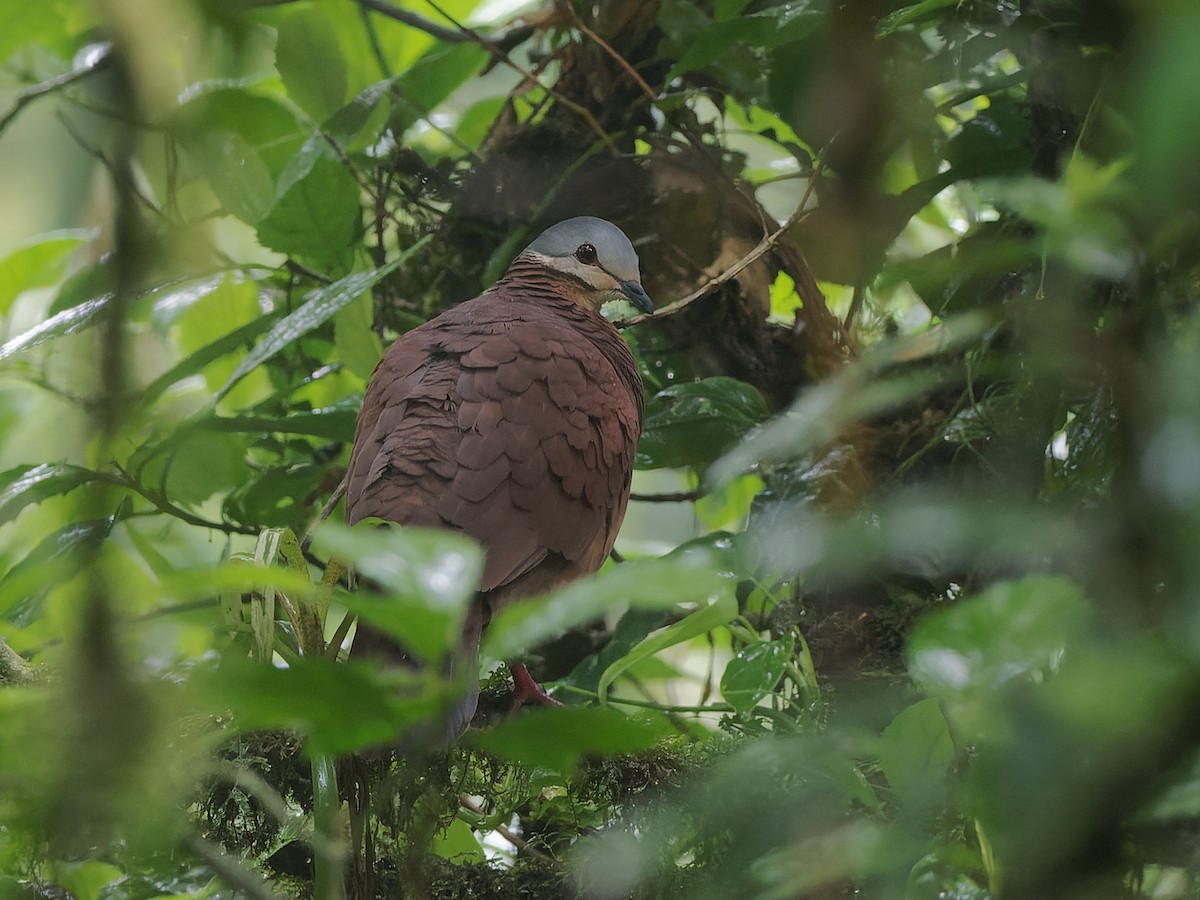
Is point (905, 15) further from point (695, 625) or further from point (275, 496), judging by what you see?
point (275, 496)

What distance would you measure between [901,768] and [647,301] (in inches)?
58.1

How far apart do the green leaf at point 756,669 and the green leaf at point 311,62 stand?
1476 millimetres

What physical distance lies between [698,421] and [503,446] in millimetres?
438

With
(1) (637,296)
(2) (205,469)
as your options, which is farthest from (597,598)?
(2) (205,469)

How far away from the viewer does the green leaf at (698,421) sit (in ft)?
6.54

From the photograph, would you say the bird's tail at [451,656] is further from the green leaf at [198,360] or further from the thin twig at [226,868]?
the green leaf at [198,360]

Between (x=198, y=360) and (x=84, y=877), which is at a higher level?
(x=198, y=360)

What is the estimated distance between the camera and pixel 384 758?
140 cm

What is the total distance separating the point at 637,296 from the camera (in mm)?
2307

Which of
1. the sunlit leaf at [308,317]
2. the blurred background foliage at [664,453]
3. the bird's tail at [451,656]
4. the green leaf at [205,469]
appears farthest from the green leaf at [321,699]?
the green leaf at [205,469]

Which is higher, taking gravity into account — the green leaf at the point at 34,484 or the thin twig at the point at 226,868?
the thin twig at the point at 226,868

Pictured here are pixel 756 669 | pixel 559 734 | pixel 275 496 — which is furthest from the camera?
pixel 275 496

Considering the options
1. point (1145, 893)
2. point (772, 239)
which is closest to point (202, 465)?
point (772, 239)

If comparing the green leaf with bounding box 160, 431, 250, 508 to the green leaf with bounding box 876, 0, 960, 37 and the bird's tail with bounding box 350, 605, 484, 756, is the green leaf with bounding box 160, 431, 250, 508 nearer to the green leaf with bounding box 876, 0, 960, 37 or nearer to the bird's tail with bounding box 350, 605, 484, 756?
the bird's tail with bounding box 350, 605, 484, 756
